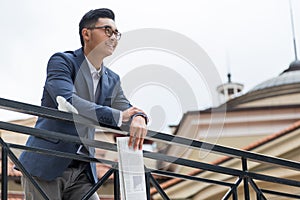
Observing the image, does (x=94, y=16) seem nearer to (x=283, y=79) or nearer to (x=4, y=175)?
(x=4, y=175)

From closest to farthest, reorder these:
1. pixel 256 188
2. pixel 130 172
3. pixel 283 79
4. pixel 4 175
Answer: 1. pixel 4 175
2. pixel 130 172
3. pixel 256 188
4. pixel 283 79

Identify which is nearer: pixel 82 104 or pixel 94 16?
pixel 82 104

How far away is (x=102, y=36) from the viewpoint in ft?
10.7

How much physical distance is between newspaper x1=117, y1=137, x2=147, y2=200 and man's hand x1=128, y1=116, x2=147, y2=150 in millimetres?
21

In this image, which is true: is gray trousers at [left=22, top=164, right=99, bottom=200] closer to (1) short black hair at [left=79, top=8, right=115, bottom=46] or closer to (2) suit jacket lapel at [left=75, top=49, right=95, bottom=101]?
(2) suit jacket lapel at [left=75, top=49, right=95, bottom=101]

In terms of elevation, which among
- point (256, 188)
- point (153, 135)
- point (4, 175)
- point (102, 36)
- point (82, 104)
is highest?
point (102, 36)

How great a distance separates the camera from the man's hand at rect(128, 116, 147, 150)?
301cm

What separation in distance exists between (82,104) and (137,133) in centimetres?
27

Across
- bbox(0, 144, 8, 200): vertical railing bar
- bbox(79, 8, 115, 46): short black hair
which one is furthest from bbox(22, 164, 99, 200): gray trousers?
bbox(79, 8, 115, 46): short black hair

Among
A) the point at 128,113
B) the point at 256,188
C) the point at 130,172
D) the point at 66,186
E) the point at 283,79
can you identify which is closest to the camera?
the point at 130,172

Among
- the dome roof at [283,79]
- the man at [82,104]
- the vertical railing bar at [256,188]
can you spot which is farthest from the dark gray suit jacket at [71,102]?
the dome roof at [283,79]

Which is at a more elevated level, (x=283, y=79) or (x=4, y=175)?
(x=283, y=79)

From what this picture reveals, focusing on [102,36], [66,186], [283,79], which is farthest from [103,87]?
[283,79]

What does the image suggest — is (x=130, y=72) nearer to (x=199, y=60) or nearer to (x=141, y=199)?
(x=199, y=60)
